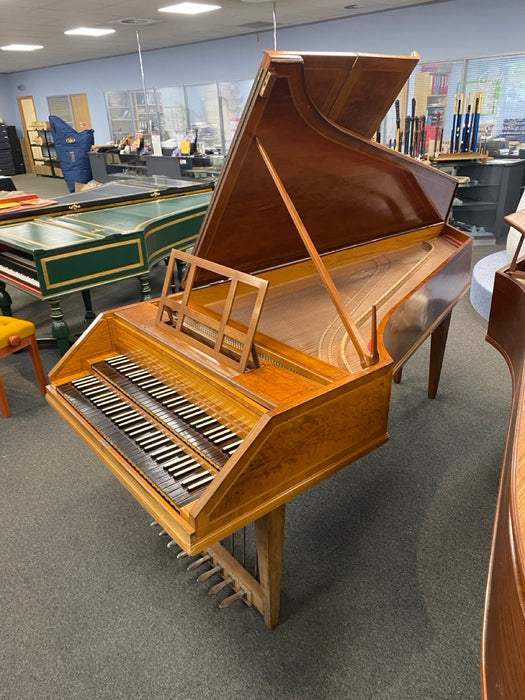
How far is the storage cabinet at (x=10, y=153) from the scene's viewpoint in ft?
53.4

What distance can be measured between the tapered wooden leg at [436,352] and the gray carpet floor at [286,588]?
12.3 inches

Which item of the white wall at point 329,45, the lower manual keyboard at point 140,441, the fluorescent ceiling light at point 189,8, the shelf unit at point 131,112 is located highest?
the fluorescent ceiling light at point 189,8

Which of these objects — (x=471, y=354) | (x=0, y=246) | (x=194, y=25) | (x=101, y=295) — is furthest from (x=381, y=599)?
(x=194, y=25)

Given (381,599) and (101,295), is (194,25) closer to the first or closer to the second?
(101,295)

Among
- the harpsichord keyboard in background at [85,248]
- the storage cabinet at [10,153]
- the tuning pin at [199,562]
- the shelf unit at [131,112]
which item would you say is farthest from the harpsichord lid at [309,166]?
the storage cabinet at [10,153]

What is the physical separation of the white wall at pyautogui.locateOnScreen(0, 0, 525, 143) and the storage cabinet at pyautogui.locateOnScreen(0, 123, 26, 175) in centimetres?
244

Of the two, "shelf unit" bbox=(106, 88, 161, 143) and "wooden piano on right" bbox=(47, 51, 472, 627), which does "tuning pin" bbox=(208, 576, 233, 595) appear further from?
"shelf unit" bbox=(106, 88, 161, 143)

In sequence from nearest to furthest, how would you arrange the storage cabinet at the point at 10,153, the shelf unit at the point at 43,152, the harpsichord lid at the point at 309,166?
1. the harpsichord lid at the point at 309,166
2. the shelf unit at the point at 43,152
3. the storage cabinet at the point at 10,153

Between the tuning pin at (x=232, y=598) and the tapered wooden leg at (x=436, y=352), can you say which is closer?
the tuning pin at (x=232, y=598)

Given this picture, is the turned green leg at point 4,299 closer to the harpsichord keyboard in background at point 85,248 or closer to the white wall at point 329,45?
the harpsichord keyboard in background at point 85,248

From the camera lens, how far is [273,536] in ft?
5.50

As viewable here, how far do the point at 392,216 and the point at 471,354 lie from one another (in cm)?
143

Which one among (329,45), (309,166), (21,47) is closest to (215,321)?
(309,166)

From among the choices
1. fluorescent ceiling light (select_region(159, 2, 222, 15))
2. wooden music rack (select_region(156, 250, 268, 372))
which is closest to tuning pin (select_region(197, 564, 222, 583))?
wooden music rack (select_region(156, 250, 268, 372))
